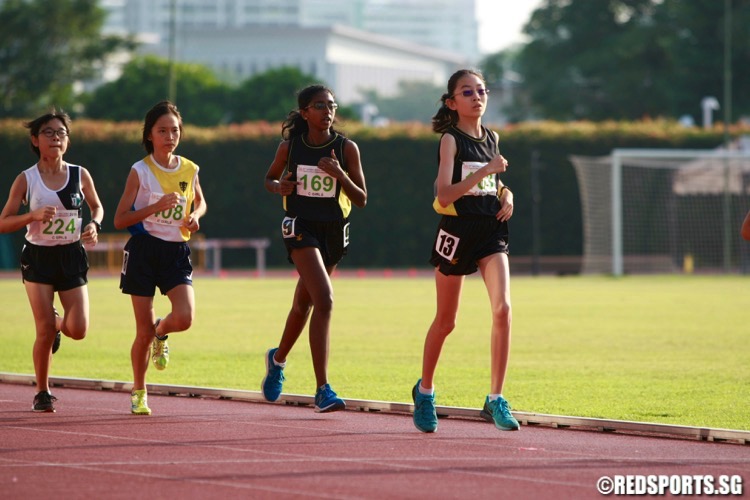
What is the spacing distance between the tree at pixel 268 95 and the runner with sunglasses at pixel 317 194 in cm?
5602

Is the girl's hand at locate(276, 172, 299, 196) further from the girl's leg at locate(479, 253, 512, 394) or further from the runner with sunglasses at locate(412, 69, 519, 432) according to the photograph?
the girl's leg at locate(479, 253, 512, 394)

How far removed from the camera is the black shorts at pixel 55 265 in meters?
10.2

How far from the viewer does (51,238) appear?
400 inches

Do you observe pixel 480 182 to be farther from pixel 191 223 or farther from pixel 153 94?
pixel 153 94

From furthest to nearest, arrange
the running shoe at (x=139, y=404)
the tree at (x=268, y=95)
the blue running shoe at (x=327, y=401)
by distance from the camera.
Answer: the tree at (x=268, y=95) → the running shoe at (x=139, y=404) → the blue running shoe at (x=327, y=401)

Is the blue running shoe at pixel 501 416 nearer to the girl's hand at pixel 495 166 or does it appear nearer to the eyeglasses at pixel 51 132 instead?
the girl's hand at pixel 495 166

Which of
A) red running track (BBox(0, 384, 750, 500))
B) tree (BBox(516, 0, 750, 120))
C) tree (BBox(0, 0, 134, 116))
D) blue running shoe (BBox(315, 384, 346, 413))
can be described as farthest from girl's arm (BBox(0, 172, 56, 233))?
tree (BBox(0, 0, 134, 116))

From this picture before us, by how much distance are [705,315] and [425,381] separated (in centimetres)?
1318

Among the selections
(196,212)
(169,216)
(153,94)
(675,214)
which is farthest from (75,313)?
(153,94)

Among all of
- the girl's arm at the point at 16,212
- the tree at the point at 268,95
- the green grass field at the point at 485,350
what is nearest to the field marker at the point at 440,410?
the green grass field at the point at 485,350

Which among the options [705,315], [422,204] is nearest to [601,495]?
[705,315]

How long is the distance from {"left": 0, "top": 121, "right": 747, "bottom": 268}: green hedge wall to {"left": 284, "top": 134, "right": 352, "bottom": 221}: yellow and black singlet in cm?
3359

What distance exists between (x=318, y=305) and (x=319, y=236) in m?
0.52

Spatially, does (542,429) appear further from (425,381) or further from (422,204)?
(422,204)
